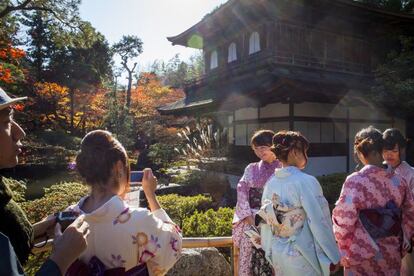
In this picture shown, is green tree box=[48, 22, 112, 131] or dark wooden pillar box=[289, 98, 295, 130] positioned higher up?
green tree box=[48, 22, 112, 131]

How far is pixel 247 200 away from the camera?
120 inches

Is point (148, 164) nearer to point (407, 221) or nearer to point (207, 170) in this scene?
point (207, 170)

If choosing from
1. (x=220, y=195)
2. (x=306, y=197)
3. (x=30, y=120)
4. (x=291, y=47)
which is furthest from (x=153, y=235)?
(x=30, y=120)

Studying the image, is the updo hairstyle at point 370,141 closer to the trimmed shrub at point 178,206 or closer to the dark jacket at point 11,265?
the dark jacket at point 11,265

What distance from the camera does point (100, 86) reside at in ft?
81.0

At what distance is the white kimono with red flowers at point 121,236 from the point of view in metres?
1.47

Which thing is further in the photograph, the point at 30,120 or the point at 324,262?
the point at 30,120

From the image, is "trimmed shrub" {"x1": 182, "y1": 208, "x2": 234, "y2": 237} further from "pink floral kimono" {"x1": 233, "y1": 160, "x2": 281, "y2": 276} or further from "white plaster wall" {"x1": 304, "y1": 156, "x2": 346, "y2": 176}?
"white plaster wall" {"x1": 304, "y1": 156, "x2": 346, "y2": 176}

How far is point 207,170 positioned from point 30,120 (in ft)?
50.9

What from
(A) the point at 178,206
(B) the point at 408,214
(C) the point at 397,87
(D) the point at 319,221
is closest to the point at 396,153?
(B) the point at 408,214

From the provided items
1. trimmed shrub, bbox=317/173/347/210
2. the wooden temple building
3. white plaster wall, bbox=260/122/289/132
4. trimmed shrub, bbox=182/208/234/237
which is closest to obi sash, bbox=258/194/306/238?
trimmed shrub, bbox=182/208/234/237

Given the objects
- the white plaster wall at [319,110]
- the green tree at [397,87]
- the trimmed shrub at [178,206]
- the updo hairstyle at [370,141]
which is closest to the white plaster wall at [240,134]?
the white plaster wall at [319,110]

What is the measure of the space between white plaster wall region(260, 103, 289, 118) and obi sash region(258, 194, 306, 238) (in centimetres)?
884

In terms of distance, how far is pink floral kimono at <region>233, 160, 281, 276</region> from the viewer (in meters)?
2.94
